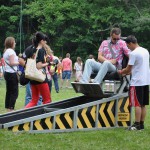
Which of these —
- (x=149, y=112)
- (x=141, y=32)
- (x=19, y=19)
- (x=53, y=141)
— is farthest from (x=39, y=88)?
(x=19, y=19)

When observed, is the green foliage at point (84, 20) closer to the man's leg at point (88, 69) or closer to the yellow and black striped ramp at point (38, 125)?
the man's leg at point (88, 69)

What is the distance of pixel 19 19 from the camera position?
5291cm

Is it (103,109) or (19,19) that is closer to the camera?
(103,109)

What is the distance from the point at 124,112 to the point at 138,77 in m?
0.90

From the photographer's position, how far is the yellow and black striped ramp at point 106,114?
30.2 ft

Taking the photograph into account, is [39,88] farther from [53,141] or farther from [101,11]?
[101,11]

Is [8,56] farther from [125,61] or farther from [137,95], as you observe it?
[137,95]

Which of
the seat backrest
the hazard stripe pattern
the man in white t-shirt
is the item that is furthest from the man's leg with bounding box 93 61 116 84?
the hazard stripe pattern

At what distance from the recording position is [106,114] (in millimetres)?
9312

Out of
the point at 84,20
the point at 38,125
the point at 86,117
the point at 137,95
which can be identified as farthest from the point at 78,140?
the point at 84,20

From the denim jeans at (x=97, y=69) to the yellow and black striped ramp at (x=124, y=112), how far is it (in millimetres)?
659

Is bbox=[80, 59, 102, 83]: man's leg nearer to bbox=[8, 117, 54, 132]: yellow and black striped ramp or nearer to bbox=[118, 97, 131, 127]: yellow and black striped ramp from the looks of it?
bbox=[118, 97, 131, 127]: yellow and black striped ramp

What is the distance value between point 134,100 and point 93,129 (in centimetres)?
92

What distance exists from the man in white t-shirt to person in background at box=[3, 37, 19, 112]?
3003 millimetres
